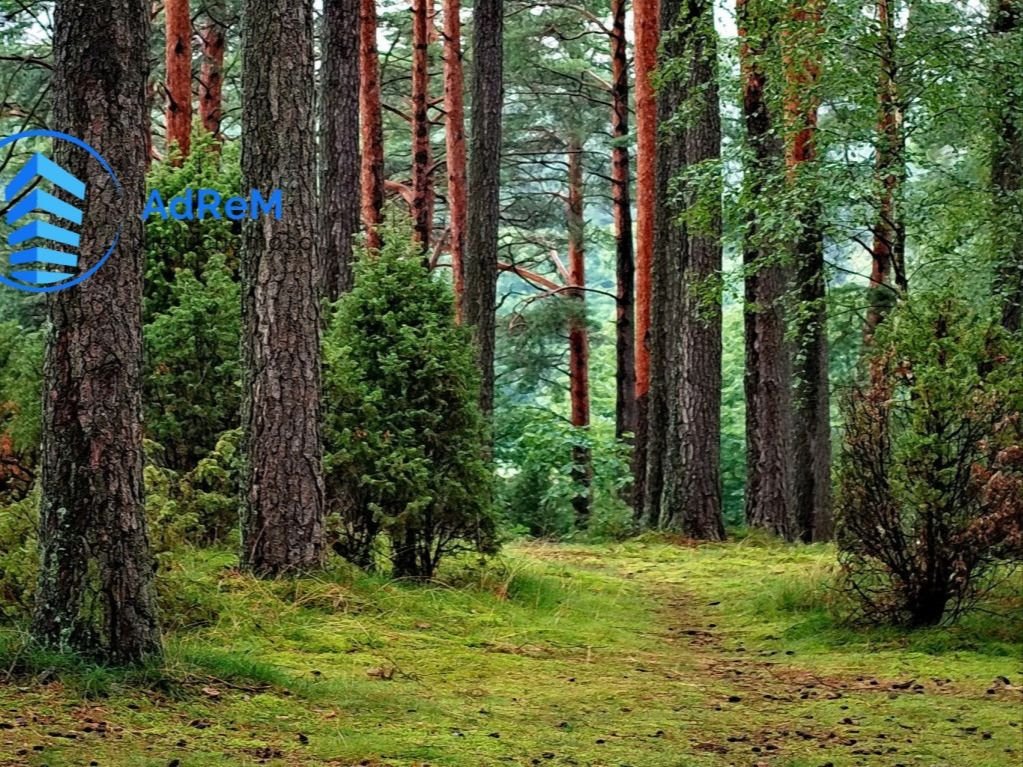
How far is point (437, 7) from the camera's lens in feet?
95.3

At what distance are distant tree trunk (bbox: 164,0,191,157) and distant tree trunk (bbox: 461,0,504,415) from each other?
3.46 m

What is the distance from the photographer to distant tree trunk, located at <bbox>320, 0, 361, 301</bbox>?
13891 mm

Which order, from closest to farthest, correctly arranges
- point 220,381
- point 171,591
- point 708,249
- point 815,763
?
1. point 815,763
2. point 171,591
3. point 220,381
4. point 708,249

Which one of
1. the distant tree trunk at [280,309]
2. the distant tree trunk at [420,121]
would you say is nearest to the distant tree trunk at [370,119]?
the distant tree trunk at [420,121]

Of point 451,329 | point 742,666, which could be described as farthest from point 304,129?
point 742,666

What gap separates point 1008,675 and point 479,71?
9684mm

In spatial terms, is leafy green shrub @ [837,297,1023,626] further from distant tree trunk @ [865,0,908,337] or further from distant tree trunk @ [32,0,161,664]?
distant tree trunk @ [32,0,161,664]

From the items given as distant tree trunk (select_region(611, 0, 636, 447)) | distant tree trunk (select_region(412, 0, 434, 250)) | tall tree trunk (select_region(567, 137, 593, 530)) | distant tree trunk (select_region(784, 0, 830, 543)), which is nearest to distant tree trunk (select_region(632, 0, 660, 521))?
distant tree trunk (select_region(611, 0, 636, 447))

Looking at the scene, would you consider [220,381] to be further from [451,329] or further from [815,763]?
[815,763]

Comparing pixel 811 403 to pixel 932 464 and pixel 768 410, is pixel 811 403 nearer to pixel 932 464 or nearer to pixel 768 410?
pixel 768 410

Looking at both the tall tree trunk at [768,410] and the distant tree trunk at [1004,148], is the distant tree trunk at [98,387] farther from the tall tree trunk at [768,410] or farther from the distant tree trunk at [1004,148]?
the tall tree trunk at [768,410]

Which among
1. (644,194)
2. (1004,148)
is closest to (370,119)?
(644,194)

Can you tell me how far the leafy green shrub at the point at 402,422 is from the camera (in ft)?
27.9

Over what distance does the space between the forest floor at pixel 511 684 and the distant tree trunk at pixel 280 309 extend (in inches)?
16.4
